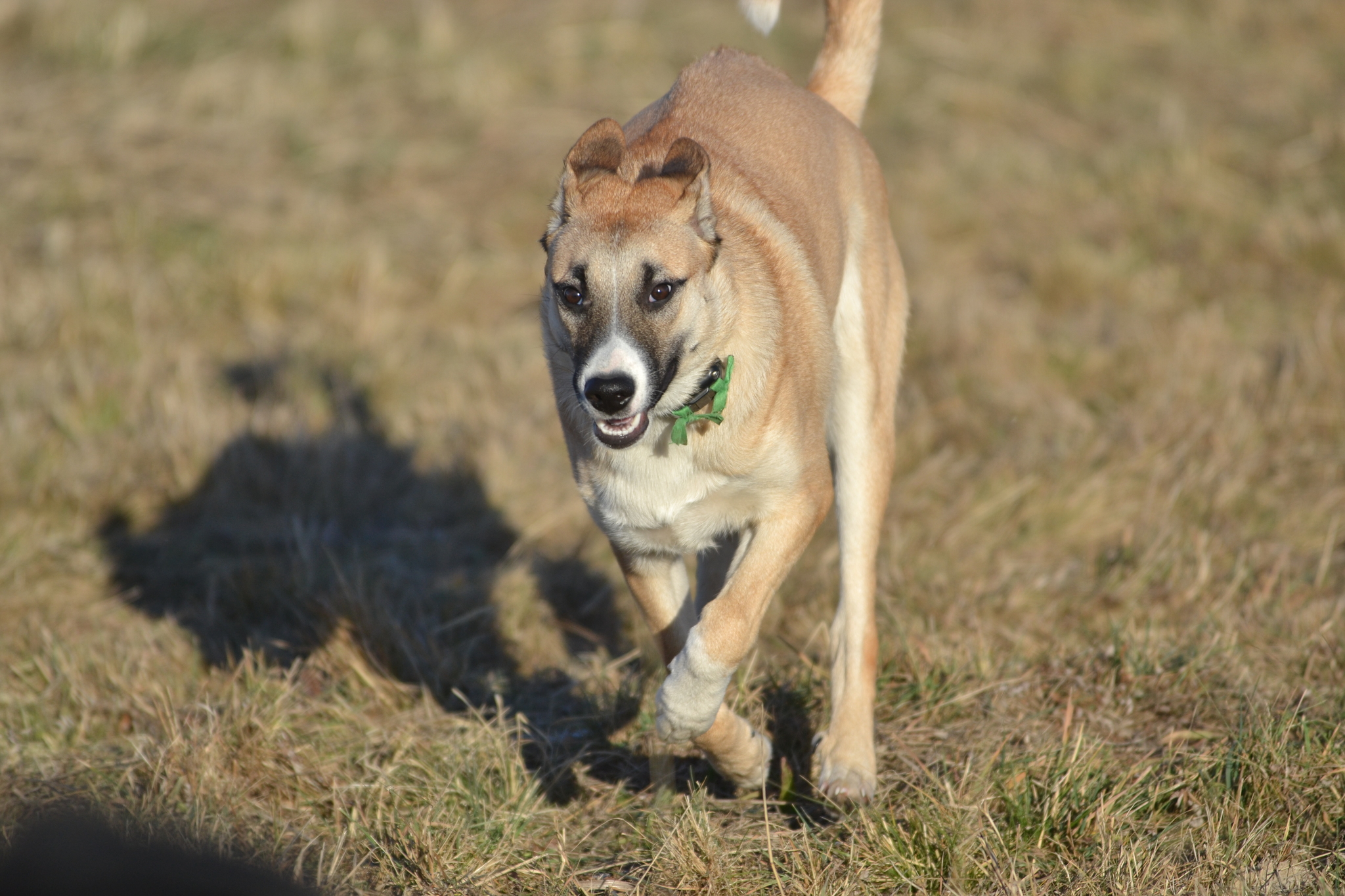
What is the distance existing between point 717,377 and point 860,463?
0.97 metres

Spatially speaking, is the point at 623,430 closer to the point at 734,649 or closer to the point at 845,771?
the point at 734,649

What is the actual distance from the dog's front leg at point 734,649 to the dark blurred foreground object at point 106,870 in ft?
4.19

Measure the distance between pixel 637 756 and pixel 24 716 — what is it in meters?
1.98

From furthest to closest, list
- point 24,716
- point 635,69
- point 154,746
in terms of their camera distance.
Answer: point 635,69, point 24,716, point 154,746

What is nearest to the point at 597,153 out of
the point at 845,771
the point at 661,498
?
the point at 661,498

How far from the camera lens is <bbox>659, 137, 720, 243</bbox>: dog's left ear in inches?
136

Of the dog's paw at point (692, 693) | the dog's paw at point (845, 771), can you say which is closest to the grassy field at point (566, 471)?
the dog's paw at point (845, 771)

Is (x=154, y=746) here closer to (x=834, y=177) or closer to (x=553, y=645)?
(x=553, y=645)

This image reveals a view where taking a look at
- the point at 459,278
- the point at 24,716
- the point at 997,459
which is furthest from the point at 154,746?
the point at 459,278

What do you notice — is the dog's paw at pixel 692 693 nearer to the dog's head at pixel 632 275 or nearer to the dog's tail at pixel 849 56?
the dog's head at pixel 632 275

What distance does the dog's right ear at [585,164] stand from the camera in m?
3.58

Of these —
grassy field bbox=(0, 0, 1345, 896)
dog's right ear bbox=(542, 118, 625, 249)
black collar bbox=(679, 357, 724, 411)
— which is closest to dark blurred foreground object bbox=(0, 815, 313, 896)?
grassy field bbox=(0, 0, 1345, 896)

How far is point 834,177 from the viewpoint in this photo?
14.1ft

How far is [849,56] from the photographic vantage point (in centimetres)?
476
